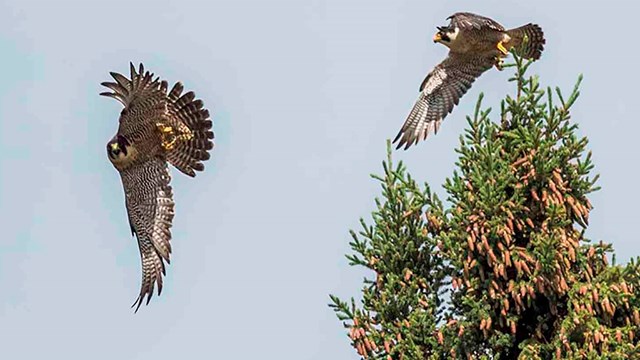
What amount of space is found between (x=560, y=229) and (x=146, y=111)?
6547mm

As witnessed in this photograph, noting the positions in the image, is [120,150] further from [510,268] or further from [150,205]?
[510,268]

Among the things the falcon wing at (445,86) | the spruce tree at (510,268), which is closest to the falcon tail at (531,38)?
the falcon wing at (445,86)

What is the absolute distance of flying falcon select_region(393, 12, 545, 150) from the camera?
575 inches

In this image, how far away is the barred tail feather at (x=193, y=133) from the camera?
45.9 ft

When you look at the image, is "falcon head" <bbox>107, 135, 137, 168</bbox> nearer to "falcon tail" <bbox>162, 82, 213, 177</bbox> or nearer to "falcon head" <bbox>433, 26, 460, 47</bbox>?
"falcon tail" <bbox>162, 82, 213, 177</bbox>

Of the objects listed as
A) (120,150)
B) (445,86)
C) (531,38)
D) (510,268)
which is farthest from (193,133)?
(510,268)

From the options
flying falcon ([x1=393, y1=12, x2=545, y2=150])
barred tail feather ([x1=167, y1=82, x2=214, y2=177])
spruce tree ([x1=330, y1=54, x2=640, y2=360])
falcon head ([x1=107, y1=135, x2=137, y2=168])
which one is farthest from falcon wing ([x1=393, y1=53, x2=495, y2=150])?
spruce tree ([x1=330, y1=54, x2=640, y2=360])

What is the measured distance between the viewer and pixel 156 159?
1419 cm

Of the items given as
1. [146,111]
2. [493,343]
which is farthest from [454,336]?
[146,111]

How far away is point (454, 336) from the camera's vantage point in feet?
26.2

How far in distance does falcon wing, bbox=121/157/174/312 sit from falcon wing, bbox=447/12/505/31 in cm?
361

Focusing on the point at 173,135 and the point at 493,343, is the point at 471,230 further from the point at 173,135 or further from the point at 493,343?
the point at 173,135

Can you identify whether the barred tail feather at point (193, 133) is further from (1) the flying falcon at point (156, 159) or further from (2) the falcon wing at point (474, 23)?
(2) the falcon wing at point (474, 23)

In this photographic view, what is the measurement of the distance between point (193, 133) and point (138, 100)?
1145 millimetres
